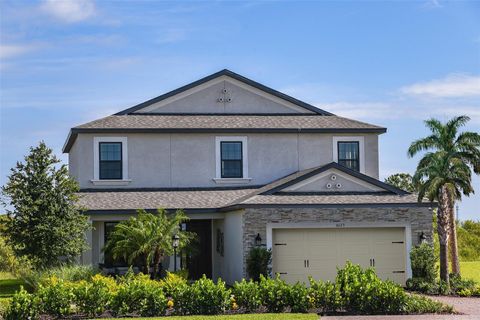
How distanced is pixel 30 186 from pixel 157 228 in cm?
464

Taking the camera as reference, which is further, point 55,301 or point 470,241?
point 470,241

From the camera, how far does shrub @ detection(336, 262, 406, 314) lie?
20406 mm

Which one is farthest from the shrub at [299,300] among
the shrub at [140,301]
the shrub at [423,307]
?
the shrub at [140,301]

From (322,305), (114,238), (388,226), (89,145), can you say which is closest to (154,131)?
(89,145)

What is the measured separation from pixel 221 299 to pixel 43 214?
878 centimetres

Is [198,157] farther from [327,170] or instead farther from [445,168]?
[445,168]

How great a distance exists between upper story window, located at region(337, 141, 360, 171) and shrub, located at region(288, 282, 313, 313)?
471 inches

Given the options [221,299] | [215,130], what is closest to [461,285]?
[221,299]

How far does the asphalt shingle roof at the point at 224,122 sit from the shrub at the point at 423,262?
663 centimetres

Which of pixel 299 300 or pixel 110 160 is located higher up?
pixel 110 160

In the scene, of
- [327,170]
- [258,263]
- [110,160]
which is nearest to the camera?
[258,263]

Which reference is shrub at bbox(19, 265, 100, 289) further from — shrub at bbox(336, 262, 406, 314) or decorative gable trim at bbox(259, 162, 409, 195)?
shrub at bbox(336, 262, 406, 314)

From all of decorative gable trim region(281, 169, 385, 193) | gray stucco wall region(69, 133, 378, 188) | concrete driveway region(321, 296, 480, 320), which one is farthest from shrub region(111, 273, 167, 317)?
gray stucco wall region(69, 133, 378, 188)

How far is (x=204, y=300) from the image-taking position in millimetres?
20328
